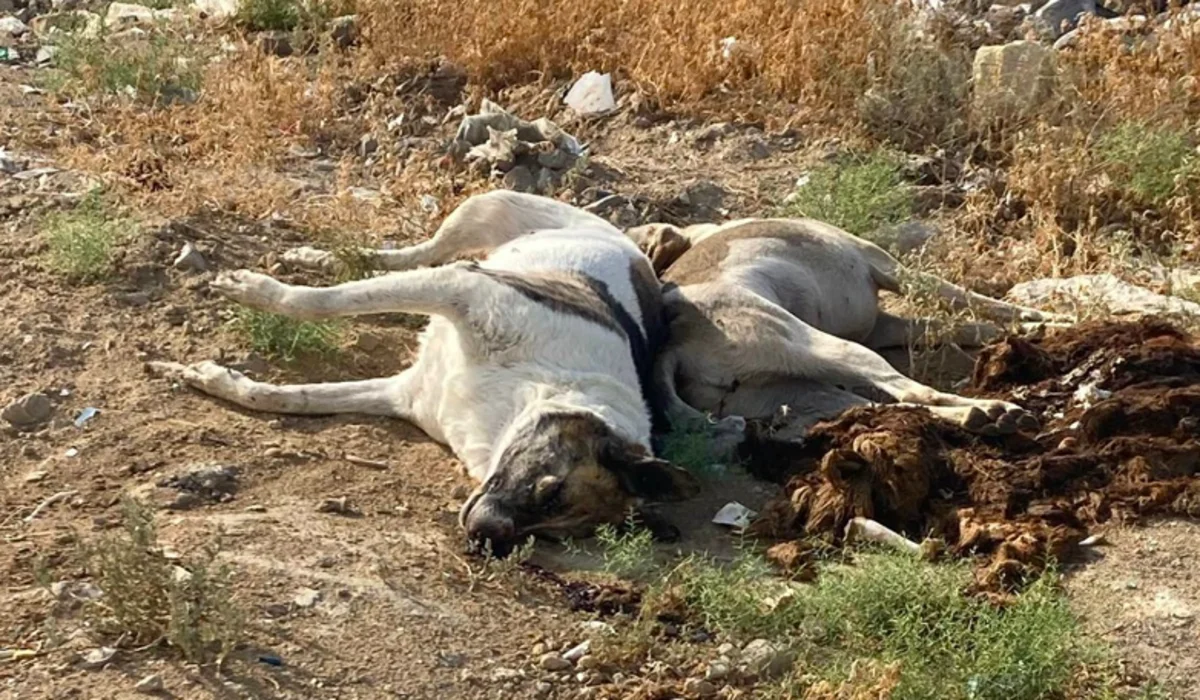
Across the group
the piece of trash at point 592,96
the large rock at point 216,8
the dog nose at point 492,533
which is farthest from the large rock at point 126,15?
the dog nose at point 492,533

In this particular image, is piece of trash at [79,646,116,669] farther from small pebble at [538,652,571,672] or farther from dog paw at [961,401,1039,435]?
dog paw at [961,401,1039,435]

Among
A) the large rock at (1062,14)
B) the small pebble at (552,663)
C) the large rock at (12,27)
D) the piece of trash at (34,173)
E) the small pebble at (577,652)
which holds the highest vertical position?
the large rock at (1062,14)

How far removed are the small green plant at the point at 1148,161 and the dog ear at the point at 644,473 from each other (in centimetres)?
367

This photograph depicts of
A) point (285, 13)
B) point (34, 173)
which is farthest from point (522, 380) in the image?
point (285, 13)

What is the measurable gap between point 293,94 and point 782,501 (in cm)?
461

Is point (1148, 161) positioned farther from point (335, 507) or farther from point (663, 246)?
point (335, 507)

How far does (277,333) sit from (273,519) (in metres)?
1.48

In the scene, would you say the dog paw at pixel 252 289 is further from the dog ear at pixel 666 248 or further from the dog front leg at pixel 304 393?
the dog ear at pixel 666 248

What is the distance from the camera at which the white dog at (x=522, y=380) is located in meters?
5.31

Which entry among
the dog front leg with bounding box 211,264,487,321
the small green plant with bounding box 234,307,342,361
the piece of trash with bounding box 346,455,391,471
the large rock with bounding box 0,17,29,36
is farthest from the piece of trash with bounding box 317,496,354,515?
the large rock with bounding box 0,17,29,36

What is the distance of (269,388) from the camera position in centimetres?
→ 617

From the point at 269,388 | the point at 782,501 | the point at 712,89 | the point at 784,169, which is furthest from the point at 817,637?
the point at 712,89

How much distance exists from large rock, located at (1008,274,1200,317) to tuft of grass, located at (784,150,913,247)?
706 mm

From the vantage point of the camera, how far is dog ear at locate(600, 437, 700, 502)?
5383 mm
